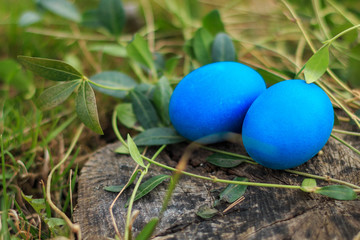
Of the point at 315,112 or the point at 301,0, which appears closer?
the point at 315,112

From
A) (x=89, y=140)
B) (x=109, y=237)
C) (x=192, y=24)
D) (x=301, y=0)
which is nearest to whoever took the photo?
(x=109, y=237)

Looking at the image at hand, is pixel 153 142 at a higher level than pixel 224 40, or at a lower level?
lower

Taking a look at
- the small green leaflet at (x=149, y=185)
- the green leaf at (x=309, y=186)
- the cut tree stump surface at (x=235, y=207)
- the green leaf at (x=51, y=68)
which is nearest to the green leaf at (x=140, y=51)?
the green leaf at (x=51, y=68)

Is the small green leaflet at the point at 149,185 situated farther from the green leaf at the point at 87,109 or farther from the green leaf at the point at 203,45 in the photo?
the green leaf at the point at 203,45

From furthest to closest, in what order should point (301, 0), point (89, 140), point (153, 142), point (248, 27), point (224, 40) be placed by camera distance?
point (248, 27)
point (301, 0)
point (89, 140)
point (224, 40)
point (153, 142)

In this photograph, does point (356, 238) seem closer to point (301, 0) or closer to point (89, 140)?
point (89, 140)

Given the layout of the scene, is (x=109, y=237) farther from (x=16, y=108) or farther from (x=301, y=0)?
(x=301, y=0)

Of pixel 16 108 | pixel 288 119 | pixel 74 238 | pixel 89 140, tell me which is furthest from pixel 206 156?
pixel 16 108

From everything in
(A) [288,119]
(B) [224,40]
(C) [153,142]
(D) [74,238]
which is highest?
(B) [224,40]
